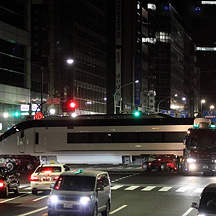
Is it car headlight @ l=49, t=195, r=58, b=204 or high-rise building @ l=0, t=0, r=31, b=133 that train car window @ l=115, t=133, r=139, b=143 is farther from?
car headlight @ l=49, t=195, r=58, b=204

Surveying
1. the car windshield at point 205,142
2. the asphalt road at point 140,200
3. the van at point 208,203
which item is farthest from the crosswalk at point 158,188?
the van at point 208,203

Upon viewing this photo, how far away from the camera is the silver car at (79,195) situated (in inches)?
685

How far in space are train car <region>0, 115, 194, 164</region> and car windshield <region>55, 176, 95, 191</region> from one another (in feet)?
123

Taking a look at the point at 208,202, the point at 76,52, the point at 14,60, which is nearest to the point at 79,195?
the point at 208,202

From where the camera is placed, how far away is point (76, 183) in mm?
18250

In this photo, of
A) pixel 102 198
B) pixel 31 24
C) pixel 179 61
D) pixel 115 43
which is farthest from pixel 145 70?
pixel 102 198

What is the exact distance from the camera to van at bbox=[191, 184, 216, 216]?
12250 millimetres

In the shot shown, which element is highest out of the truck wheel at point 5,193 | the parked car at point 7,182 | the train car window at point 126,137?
the train car window at point 126,137

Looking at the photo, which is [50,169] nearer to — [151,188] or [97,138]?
[151,188]

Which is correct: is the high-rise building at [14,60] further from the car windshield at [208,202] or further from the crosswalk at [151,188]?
the car windshield at [208,202]

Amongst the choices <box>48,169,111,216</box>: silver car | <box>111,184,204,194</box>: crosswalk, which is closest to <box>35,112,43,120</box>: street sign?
<box>111,184,204,194</box>: crosswalk

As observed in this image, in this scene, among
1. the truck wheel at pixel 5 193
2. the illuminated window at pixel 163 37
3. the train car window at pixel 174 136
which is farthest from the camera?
the illuminated window at pixel 163 37

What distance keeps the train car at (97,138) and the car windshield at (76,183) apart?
37371mm

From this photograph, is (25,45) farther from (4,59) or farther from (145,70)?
(145,70)
